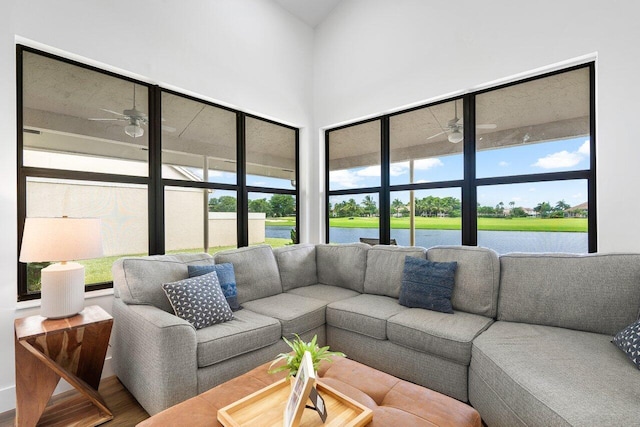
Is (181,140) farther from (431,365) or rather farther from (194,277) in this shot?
(431,365)

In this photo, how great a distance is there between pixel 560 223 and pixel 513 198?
41 centimetres

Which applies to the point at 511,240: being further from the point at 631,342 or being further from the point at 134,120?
the point at 134,120

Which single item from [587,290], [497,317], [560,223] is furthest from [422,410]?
[560,223]

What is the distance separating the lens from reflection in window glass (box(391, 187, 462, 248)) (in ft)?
10.4

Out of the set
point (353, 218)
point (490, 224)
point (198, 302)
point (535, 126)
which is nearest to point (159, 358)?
point (198, 302)

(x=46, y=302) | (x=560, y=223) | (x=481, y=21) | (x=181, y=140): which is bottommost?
(x=46, y=302)

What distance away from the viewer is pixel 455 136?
3.12m

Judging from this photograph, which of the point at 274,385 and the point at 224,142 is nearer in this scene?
the point at 274,385

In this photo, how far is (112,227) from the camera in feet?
8.40

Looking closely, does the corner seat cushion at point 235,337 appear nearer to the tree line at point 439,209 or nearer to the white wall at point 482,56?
the tree line at point 439,209

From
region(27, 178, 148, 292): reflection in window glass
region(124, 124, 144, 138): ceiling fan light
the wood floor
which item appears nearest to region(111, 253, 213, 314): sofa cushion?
region(27, 178, 148, 292): reflection in window glass

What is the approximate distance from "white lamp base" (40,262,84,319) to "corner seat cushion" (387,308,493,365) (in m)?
2.15

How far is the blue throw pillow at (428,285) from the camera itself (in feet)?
7.91

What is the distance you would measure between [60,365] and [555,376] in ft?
8.79
